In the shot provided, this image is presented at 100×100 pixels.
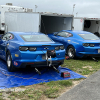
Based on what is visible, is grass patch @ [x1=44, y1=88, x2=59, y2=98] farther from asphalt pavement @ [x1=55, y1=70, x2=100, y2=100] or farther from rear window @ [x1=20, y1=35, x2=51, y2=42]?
rear window @ [x1=20, y1=35, x2=51, y2=42]

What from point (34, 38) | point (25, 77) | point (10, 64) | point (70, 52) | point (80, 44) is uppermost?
point (34, 38)

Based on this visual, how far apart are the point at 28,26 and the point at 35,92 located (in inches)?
273

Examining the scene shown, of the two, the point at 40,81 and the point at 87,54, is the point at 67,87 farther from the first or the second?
the point at 87,54

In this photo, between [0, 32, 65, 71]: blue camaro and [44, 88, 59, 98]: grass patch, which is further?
[0, 32, 65, 71]: blue camaro

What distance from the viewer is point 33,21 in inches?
403

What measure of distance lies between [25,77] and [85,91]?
199 cm

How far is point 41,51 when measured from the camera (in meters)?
5.50

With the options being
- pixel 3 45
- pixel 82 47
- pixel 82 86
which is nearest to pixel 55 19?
pixel 82 47

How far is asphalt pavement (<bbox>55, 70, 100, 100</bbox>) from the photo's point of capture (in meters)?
4.10

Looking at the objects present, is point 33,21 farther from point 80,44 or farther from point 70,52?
point 80,44

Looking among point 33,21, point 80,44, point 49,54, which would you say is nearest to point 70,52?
point 80,44

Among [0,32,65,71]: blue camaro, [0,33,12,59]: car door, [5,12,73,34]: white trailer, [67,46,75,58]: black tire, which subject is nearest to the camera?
[0,32,65,71]: blue camaro

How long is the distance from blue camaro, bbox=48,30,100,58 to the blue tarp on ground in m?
2.20

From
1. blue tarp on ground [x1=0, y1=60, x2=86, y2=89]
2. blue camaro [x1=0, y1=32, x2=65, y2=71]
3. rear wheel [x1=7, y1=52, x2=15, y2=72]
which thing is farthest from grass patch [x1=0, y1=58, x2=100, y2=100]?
rear wheel [x1=7, y1=52, x2=15, y2=72]
